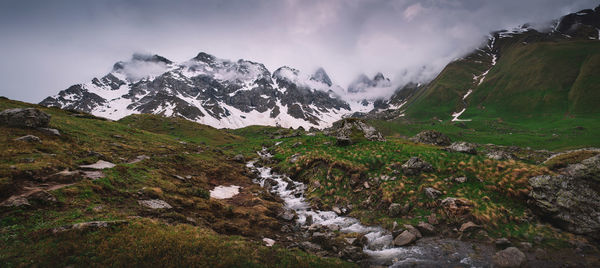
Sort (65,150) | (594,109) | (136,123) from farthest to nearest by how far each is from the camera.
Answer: (594,109), (136,123), (65,150)

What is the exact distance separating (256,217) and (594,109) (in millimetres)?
224059

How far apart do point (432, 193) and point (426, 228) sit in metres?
4.56

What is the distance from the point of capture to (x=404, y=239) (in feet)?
55.0

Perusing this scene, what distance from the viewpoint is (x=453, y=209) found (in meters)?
18.7

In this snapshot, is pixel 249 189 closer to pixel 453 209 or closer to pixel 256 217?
pixel 256 217

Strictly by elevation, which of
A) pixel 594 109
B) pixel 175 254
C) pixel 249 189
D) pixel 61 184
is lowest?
pixel 249 189

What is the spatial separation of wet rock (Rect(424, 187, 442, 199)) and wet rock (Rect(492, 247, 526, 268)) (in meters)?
6.56

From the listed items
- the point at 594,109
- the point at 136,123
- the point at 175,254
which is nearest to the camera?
the point at 175,254

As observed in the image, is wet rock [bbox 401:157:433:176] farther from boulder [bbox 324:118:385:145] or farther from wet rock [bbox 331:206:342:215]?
boulder [bbox 324:118:385:145]

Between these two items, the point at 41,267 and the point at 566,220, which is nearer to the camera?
the point at 41,267

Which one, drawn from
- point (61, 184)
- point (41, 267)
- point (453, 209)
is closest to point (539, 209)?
point (453, 209)

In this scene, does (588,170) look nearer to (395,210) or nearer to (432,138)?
(395,210)

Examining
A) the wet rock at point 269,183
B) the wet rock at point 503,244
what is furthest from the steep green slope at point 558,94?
the wet rock at point 269,183

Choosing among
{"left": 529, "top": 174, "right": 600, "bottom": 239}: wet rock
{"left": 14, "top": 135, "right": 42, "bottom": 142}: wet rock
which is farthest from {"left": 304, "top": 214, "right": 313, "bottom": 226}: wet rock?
{"left": 14, "top": 135, "right": 42, "bottom": 142}: wet rock
